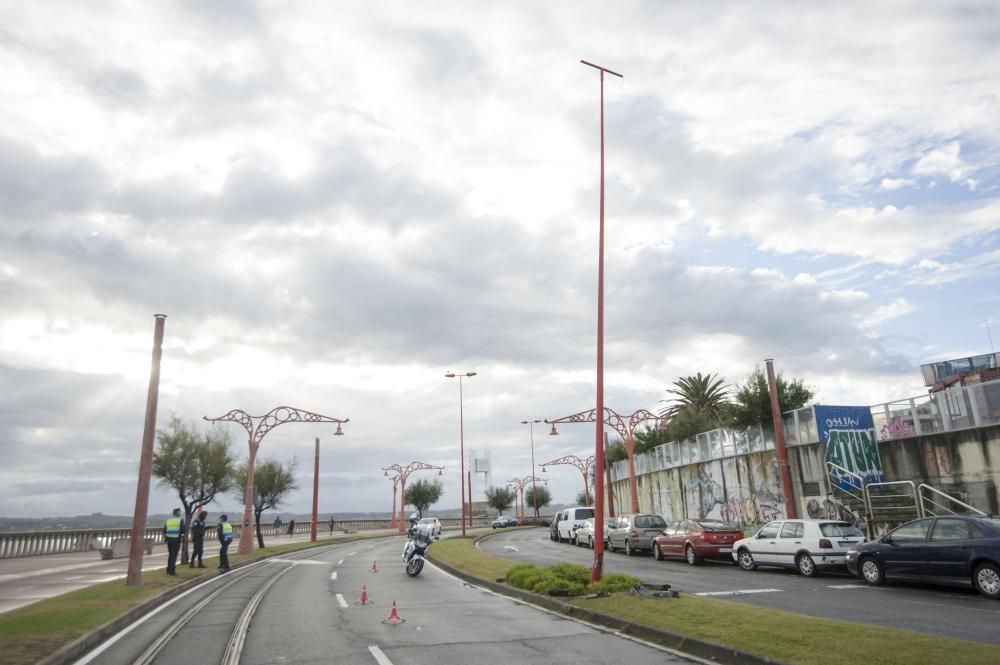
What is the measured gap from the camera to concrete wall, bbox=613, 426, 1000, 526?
859 inches

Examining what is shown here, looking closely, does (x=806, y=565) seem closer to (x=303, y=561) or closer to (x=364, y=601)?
(x=364, y=601)

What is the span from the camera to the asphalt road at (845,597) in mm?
10898

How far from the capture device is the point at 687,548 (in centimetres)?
2456

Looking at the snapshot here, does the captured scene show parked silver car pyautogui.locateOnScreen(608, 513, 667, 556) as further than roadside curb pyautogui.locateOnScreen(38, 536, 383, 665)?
Yes

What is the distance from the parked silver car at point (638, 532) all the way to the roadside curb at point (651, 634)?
45.7ft

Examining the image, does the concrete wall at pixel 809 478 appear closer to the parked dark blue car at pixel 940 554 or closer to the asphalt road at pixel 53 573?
the parked dark blue car at pixel 940 554

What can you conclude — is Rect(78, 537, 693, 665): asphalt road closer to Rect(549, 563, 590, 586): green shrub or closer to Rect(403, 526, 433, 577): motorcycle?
Rect(549, 563, 590, 586): green shrub

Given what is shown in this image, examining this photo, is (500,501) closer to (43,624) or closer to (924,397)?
(924,397)

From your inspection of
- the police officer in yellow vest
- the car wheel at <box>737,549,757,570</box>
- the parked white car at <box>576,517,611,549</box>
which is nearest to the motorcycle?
the police officer in yellow vest

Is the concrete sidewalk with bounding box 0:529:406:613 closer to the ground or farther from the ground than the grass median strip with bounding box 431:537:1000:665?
farther from the ground

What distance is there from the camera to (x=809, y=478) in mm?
28062

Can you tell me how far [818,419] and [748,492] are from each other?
20.4ft

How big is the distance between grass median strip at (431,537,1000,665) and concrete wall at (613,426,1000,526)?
13975 mm

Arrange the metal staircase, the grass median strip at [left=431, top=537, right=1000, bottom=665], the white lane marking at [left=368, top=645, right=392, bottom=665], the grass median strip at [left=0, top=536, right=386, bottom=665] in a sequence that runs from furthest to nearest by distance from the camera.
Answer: the metal staircase, the grass median strip at [left=0, top=536, right=386, bottom=665], the white lane marking at [left=368, top=645, right=392, bottom=665], the grass median strip at [left=431, top=537, right=1000, bottom=665]
